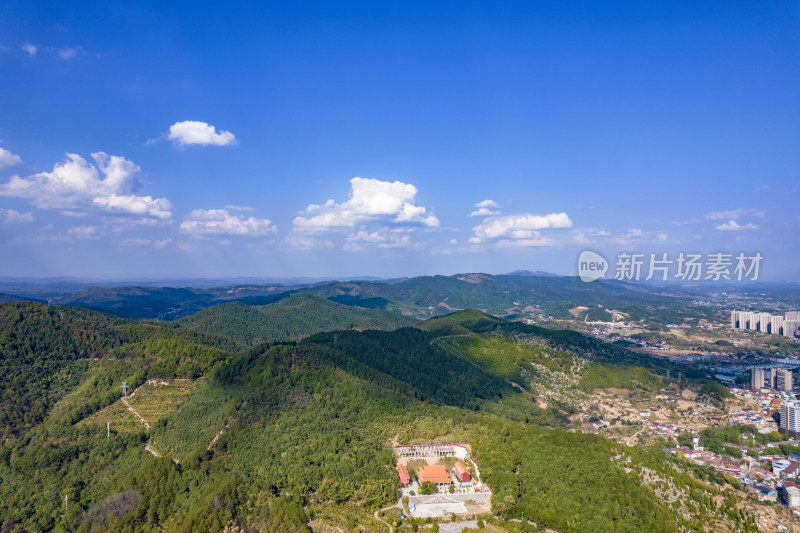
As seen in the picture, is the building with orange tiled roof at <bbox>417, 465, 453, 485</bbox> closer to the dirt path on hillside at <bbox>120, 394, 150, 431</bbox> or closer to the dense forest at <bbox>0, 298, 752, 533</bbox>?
the dense forest at <bbox>0, 298, 752, 533</bbox>

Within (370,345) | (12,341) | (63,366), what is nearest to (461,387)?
(370,345)

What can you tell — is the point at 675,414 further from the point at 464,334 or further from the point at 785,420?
the point at 464,334

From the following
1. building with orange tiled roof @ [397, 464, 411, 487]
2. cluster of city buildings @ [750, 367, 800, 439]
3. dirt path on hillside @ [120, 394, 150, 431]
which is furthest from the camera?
cluster of city buildings @ [750, 367, 800, 439]

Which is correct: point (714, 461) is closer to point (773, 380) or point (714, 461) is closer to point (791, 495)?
point (791, 495)

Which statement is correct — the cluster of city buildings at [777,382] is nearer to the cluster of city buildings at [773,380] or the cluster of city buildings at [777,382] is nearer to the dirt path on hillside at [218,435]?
the cluster of city buildings at [773,380]

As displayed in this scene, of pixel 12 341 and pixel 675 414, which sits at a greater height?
pixel 12 341

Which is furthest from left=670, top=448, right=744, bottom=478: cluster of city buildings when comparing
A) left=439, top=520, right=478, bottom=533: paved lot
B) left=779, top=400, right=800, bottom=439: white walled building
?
left=439, top=520, right=478, bottom=533: paved lot
